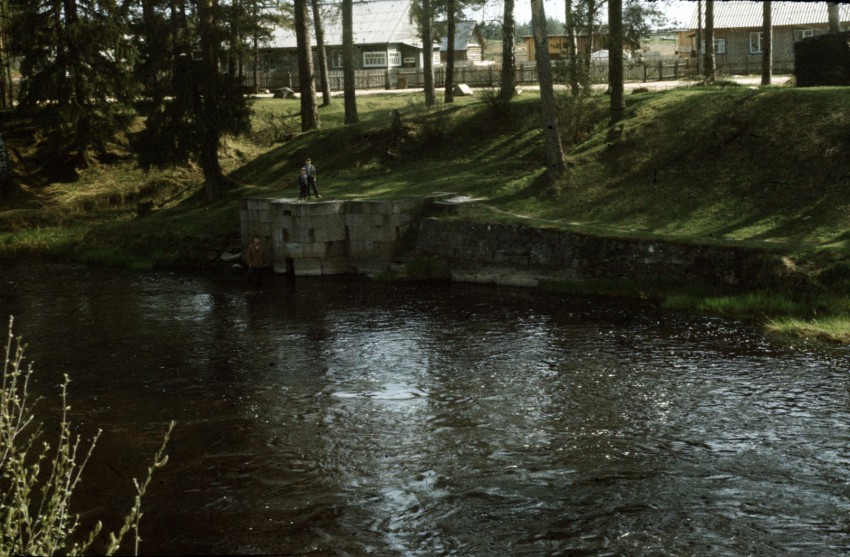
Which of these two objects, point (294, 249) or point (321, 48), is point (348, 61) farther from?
point (294, 249)

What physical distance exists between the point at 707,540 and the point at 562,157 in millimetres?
21420

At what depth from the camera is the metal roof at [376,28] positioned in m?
68.9

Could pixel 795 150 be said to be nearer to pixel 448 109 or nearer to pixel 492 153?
pixel 492 153

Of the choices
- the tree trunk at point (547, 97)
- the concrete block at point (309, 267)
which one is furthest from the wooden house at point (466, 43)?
the concrete block at point (309, 267)

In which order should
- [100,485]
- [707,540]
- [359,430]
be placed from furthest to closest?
1. [359,430]
2. [100,485]
3. [707,540]

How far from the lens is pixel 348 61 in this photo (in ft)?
134

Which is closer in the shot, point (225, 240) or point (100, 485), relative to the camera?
point (100, 485)

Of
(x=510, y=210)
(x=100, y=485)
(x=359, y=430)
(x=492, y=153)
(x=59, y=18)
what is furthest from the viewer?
(x=59, y=18)

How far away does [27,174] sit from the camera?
4191cm

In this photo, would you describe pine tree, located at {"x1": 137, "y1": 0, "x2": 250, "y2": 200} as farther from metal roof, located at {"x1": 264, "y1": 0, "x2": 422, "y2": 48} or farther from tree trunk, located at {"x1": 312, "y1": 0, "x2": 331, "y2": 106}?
metal roof, located at {"x1": 264, "y1": 0, "x2": 422, "y2": 48}

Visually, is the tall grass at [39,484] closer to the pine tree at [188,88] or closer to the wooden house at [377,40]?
the pine tree at [188,88]

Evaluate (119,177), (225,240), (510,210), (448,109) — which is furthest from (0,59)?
(510,210)

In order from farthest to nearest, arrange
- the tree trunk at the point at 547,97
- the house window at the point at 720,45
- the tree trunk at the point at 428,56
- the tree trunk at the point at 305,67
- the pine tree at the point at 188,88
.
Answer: the house window at the point at 720,45 → the tree trunk at the point at 428,56 → the tree trunk at the point at 305,67 → the pine tree at the point at 188,88 → the tree trunk at the point at 547,97

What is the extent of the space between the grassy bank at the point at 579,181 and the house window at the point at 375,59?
24.8 meters
